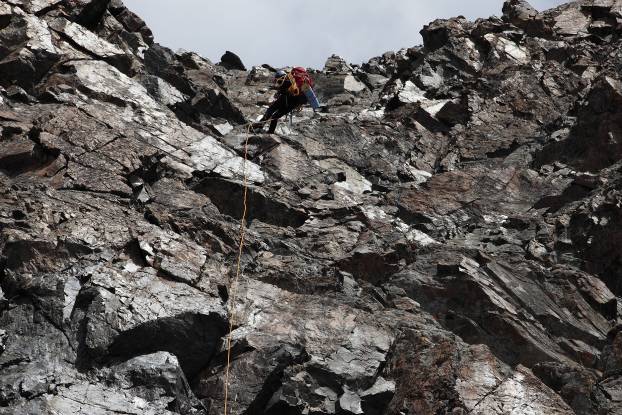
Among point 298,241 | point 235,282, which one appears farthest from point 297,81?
point 235,282

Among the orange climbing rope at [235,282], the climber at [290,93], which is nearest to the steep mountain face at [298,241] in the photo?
the orange climbing rope at [235,282]

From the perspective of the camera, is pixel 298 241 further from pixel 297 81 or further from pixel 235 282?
pixel 297 81

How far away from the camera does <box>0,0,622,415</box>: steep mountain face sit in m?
14.0

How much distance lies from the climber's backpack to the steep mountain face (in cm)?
158

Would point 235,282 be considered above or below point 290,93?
below

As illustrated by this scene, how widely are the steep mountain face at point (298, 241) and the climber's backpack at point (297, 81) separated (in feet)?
5.17

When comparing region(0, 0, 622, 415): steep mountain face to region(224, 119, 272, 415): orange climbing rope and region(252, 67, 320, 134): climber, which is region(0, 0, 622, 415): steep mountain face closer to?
region(224, 119, 272, 415): orange climbing rope

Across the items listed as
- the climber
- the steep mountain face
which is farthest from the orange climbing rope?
the climber

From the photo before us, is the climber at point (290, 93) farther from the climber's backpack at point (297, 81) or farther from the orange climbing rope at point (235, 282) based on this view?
the orange climbing rope at point (235, 282)

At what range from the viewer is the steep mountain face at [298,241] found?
14.0 metres

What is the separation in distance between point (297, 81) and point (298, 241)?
641 cm

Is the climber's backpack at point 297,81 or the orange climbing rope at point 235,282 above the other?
the climber's backpack at point 297,81

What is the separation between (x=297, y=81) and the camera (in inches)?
965

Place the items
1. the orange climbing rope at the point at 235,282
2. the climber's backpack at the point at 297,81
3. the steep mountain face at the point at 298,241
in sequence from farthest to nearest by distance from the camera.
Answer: the climber's backpack at the point at 297,81 < the orange climbing rope at the point at 235,282 < the steep mountain face at the point at 298,241
